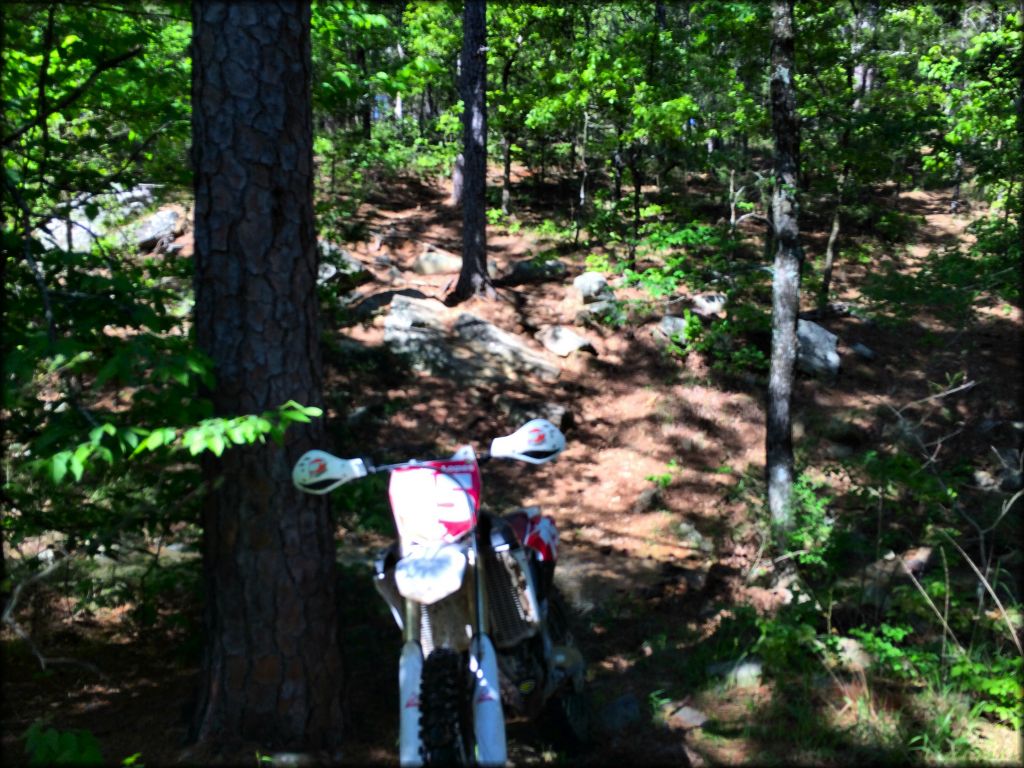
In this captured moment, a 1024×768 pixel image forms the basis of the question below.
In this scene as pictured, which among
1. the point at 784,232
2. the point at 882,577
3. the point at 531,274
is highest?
the point at 784,232

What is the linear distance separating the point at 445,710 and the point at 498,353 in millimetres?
9737

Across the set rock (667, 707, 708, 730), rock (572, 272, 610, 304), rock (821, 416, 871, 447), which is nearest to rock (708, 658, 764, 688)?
rock (667, 707, 708, 730)

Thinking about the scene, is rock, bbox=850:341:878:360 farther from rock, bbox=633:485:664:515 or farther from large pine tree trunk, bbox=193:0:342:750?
large pine tree trunk, bbox=193:0:342:750

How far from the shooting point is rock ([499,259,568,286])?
15703 millimetres

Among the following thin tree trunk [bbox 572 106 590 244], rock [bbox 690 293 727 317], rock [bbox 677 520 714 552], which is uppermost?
thin tree trunk [bbox 572 106 590 244]

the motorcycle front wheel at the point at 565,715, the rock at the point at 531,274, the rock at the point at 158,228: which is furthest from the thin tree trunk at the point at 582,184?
the motorcycle front wheel at the point at 565,715

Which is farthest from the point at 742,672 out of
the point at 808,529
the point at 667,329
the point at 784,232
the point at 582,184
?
the point at 582,184

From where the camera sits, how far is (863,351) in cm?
1512

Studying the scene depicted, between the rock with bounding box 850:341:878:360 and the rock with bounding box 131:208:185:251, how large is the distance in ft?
41.0

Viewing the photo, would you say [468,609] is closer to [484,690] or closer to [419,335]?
[484,690]

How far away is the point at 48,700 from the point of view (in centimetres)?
438

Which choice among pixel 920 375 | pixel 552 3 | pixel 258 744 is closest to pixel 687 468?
pixel 920 375

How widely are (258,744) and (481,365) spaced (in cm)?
868

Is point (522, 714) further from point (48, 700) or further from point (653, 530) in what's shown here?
point (653, 530)
